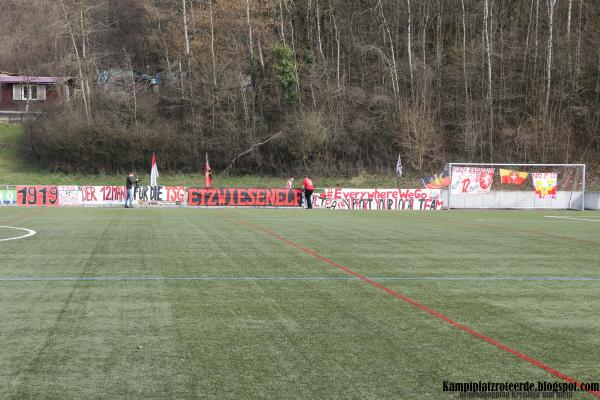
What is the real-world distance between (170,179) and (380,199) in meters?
20.3

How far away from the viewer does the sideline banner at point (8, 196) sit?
114 ft

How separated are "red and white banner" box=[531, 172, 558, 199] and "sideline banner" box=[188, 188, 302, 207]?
1349 centimetres

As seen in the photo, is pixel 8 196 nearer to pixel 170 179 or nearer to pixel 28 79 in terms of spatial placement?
pixel 170 179

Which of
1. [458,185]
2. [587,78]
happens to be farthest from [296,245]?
[587,78]

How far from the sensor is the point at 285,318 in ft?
25.8

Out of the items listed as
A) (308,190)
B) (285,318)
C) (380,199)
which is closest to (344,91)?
(380,199)

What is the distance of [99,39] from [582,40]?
50.6 m

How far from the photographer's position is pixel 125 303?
8695 mm

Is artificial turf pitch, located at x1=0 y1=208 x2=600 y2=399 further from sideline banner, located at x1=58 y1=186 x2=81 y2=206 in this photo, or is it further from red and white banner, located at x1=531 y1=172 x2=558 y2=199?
red and white banner, located at x1=531 y1=172 x2=558 y2=199

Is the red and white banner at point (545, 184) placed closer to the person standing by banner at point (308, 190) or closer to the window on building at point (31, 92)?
the person standing by banner at point (308, 190)

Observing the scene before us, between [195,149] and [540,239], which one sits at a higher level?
[195,149]

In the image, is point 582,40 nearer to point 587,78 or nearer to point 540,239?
point 587,78

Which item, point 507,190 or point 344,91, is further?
point 344,91

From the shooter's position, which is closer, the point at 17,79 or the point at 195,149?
the point at 195,149
